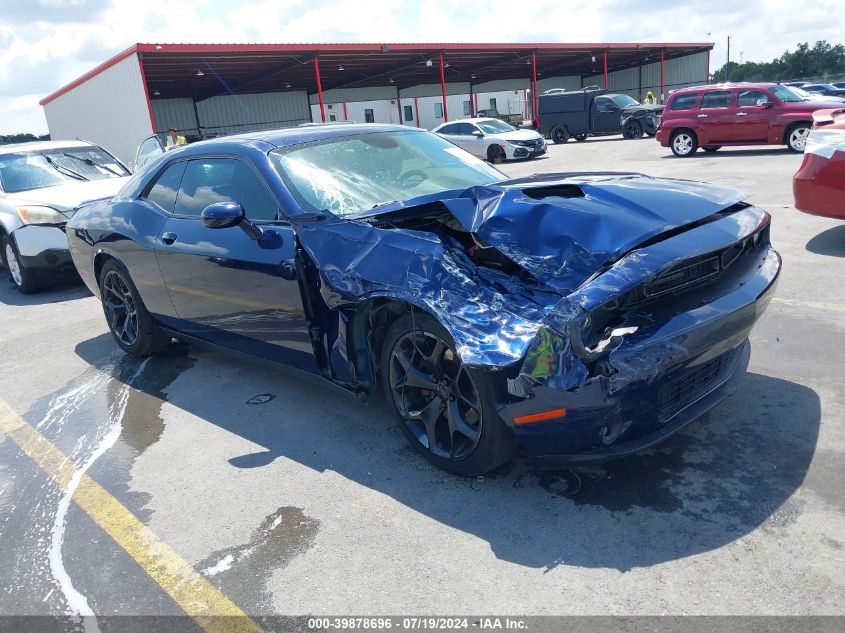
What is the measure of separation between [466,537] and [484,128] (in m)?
21.4

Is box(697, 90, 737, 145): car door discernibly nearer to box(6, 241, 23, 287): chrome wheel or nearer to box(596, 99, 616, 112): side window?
box(596, 99, 616, 112): side window

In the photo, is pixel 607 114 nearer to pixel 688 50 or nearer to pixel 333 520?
pixel 688 50

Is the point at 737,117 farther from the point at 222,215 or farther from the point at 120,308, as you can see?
the point at 222,215

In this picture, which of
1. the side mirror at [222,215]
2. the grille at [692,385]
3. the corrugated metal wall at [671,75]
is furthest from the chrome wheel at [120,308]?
the corrugated metal wall at [671,75]

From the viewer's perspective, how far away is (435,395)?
314cm

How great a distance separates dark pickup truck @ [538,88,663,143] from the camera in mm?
25516

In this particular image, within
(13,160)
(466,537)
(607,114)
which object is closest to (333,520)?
(466,537)

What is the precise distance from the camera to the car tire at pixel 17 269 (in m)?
8.19

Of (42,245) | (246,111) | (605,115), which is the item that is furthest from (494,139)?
(246,111)

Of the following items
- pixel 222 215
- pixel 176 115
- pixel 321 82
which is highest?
pixel 321 82

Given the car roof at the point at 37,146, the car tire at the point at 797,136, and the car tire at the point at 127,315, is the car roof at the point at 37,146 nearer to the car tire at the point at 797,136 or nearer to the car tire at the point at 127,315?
the car tire at the point at 127,315

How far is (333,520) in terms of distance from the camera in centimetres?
299

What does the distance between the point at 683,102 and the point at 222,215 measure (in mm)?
15582

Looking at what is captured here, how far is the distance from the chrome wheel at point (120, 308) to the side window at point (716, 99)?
14.7m
